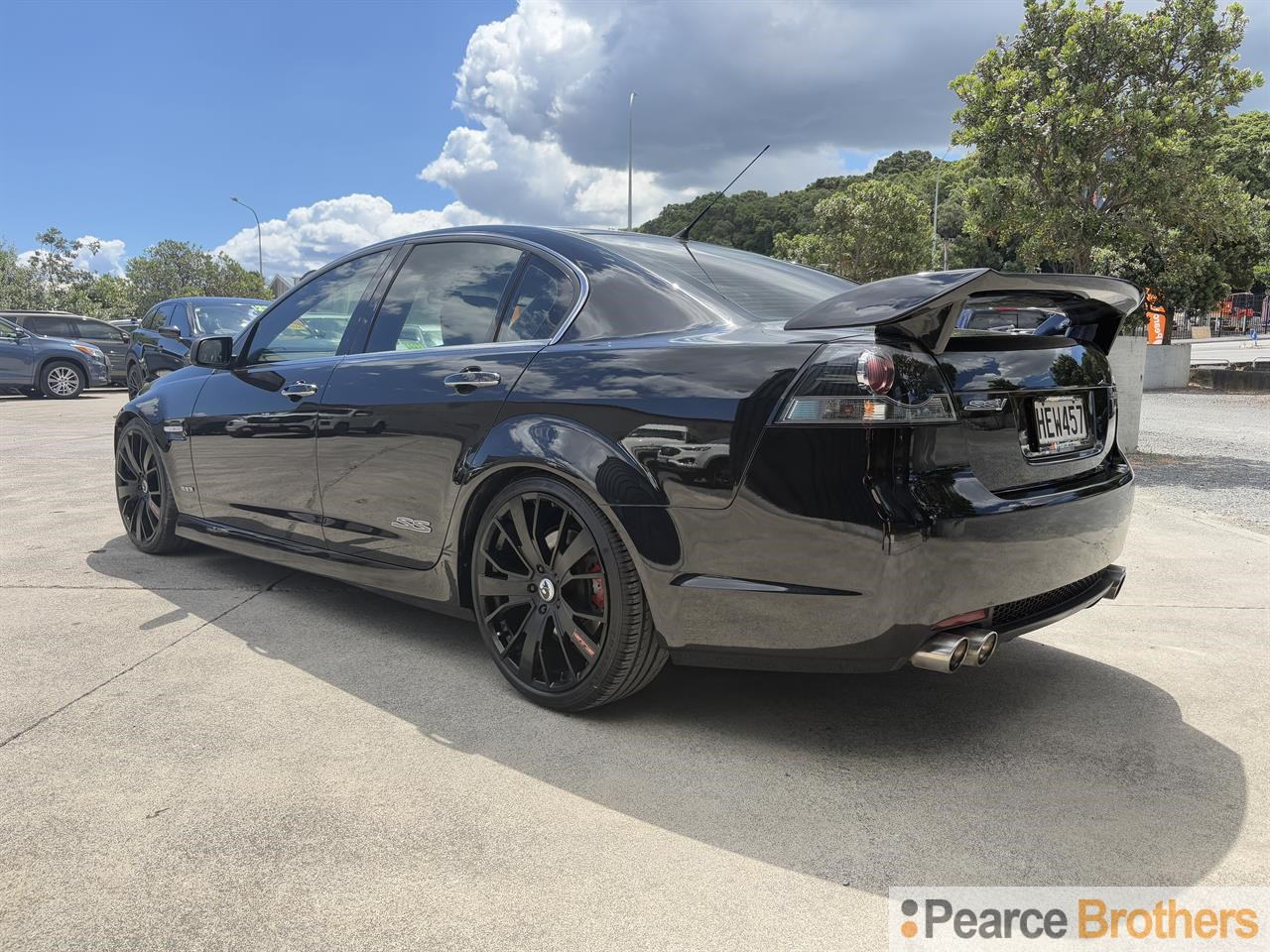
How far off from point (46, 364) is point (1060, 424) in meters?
20.4

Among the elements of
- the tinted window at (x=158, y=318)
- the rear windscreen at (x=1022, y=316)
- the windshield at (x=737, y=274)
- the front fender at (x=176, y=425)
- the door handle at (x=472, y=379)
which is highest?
the tinted window at (x=158, y=318)

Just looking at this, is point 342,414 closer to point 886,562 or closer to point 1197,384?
point 886,562

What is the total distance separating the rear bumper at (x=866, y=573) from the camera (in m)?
2.38

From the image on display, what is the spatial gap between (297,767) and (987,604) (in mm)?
1927

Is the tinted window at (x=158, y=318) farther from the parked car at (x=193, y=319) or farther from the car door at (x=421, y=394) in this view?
the car door at (x=421, y=394)

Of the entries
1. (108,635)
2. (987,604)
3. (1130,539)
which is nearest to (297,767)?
(108,635)

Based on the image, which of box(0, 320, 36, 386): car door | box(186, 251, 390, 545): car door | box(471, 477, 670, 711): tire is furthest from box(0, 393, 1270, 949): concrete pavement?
box(0, 320, 36, 386): car door

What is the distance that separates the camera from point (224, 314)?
13359mm

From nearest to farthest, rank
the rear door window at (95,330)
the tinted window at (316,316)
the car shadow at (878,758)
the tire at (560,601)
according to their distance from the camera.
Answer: the car shadow at (878,758), the tire at (560,601), the tinted window at (316,316), the rear door window at (95,330)

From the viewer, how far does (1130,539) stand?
5758 millimetres

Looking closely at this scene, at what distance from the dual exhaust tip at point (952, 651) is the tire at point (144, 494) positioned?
3.94 m

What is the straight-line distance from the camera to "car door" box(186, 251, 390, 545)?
3.89 metres

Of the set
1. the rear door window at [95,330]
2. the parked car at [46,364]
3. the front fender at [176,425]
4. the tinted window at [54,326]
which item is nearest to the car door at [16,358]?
the parked car at [46,364]

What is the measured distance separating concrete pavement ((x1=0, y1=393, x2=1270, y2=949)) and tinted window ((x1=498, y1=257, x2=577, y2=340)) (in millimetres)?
1218
